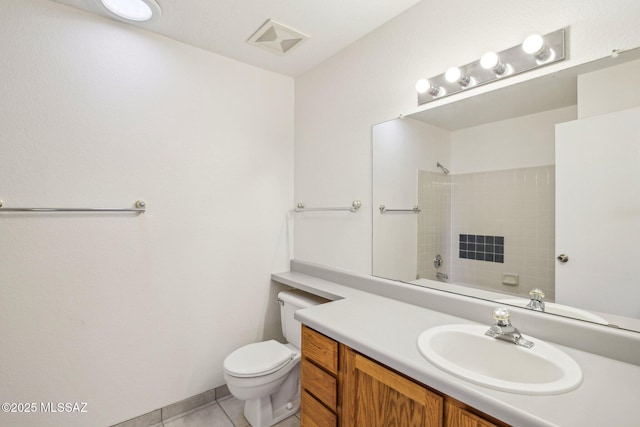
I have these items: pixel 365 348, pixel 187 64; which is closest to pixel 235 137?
pixel 187 64

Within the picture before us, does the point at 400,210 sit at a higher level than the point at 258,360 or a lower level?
higher

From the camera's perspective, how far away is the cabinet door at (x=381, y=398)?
0.89 meters

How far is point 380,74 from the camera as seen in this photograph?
1758 millimetres

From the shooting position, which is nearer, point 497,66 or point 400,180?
point 497,66

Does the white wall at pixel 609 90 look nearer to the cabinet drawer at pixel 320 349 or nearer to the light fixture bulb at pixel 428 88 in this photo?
the light fixture bulb at pixel 428 88

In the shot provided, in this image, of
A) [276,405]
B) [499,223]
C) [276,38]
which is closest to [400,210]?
[499,223]

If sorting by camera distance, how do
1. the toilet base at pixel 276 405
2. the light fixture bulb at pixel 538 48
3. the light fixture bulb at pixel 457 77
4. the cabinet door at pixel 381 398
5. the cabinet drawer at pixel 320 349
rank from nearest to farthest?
the cabinet door at pixel 381 398
the light fixture bulb at pixel 538 48
the cabinet drawer at pixel 320 349
the light fixture bulb at pixel 457 77
the toilet base at pixel 276 405

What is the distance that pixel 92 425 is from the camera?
161cm

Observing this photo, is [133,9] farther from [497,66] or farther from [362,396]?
[362,396]

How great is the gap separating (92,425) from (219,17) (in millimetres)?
2301

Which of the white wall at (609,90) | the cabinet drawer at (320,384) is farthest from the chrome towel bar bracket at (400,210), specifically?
the cabinet drawer at (320,384)

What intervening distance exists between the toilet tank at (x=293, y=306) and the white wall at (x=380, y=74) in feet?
0.93

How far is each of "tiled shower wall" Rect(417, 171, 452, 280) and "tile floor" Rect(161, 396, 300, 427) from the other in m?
1.24

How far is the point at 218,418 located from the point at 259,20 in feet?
7.68
